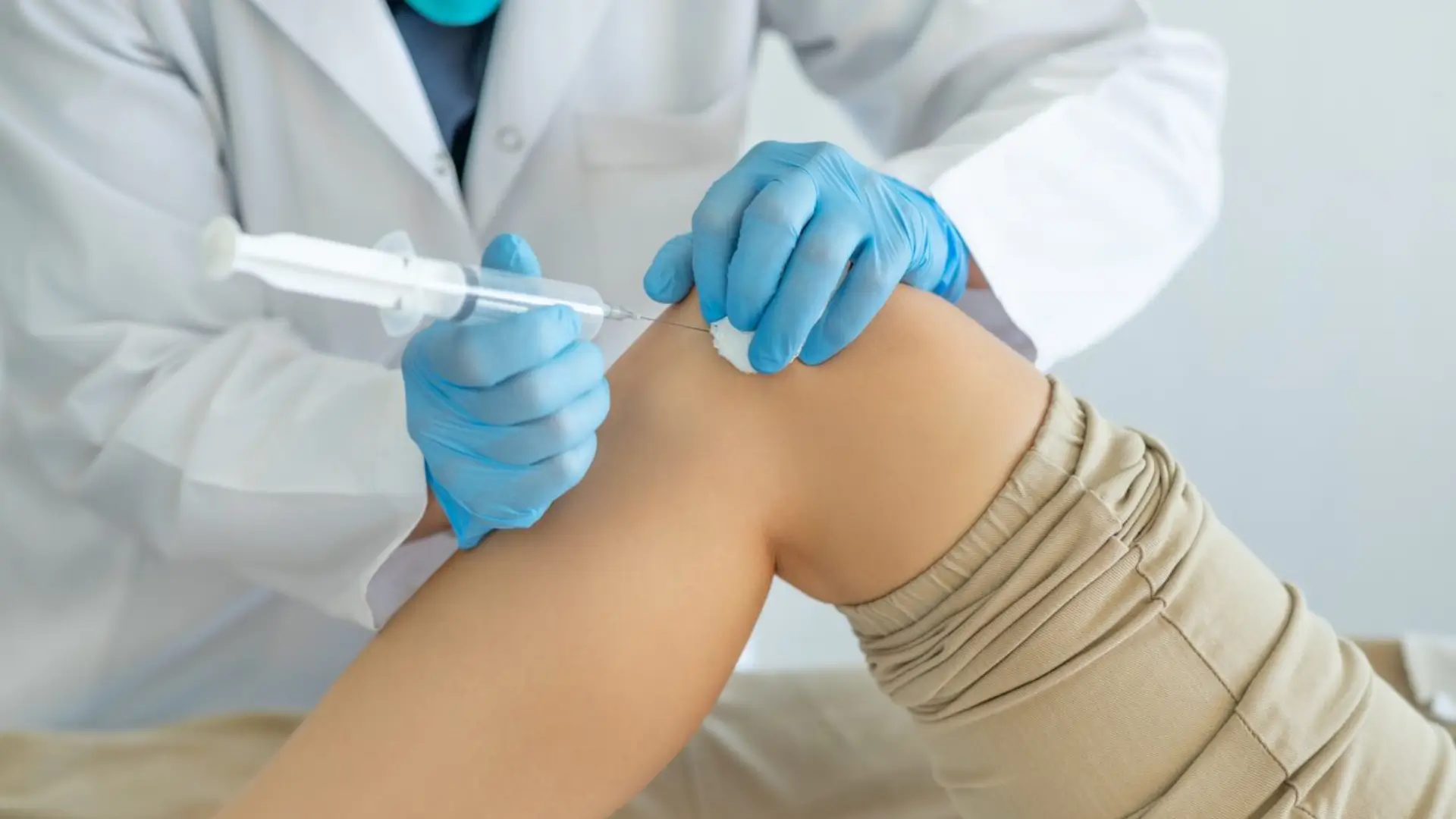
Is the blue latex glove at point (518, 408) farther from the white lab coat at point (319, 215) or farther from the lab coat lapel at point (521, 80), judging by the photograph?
the lab coat lapel at point (521, 80)

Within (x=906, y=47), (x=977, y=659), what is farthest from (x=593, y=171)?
(x=977, y=659)

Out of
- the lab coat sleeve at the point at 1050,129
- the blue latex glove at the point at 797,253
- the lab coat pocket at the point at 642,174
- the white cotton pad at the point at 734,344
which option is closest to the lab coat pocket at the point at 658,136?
the lab coat pocket at the point at 642,174

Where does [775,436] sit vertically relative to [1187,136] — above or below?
below

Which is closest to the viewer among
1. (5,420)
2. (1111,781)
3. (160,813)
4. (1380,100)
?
(1111,781)

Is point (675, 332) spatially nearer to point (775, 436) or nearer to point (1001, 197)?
point (775, 436)

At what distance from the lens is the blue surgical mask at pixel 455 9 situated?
76 cm

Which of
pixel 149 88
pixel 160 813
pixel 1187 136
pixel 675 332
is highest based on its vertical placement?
pixel 1187 136

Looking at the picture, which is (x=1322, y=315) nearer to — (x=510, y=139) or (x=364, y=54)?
(x=510, y=139)

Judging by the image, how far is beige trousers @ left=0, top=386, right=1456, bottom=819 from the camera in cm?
51

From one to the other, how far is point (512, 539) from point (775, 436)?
145mm

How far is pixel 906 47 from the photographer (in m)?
0.88

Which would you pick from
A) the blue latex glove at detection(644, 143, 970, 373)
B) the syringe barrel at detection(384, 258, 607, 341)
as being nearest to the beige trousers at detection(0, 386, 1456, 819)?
the blue latex glove at detection(644, 143, 970, 373)

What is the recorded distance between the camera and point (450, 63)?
33.6 inches

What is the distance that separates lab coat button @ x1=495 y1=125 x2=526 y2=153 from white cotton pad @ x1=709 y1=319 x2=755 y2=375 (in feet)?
1.03
